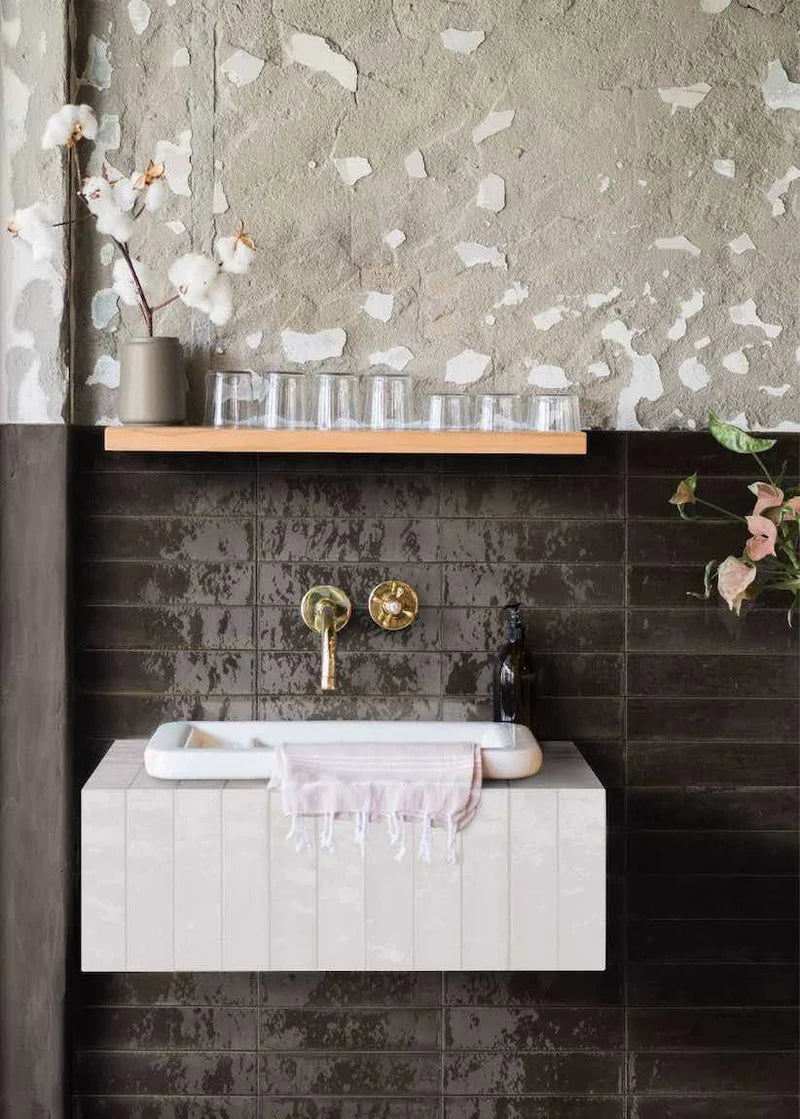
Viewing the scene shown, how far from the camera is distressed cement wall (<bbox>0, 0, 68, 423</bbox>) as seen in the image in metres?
2.40

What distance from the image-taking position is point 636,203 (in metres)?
2.52

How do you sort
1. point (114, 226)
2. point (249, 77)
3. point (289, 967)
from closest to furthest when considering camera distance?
1. point (289, 967)
2. point (114, 226)
3. point (249, 77)

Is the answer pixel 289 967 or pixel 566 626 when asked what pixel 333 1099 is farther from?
pixel 566 626

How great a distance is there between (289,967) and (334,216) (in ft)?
5.07

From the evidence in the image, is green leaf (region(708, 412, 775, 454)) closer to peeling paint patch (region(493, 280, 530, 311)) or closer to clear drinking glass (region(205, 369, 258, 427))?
peeling paint patch (region(493, 280, 530, 311))

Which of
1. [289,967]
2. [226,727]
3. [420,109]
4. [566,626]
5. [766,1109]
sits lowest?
[766,1109]

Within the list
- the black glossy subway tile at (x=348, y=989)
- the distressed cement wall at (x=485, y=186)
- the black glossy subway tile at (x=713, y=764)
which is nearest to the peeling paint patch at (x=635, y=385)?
the distressed cement wall at (x=485, y=186)

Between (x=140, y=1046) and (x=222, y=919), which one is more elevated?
(x=222, y=919)

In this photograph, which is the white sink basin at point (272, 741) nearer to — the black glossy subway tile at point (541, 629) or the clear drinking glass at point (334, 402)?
the black glossy subway tile at point (541, 629)

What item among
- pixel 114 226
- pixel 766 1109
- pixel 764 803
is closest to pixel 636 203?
pixel 114 226

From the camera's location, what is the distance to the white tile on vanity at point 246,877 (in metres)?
2.11

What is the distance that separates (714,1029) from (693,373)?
146 centimetres

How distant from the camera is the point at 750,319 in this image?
100 inches

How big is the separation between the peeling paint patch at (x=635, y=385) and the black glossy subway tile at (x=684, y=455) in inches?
1.6
